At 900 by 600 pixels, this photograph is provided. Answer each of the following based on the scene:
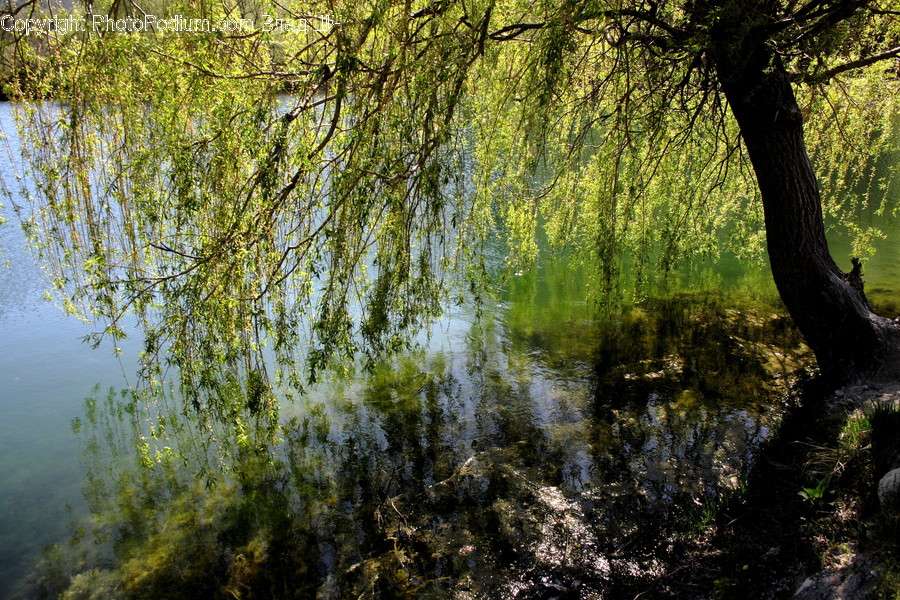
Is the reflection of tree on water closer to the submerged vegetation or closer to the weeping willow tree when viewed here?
the submerged vegetation

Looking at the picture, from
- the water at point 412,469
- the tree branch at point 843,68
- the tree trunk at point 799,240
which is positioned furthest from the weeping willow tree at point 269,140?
the water at point 412,469

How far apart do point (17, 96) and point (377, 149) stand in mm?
1661

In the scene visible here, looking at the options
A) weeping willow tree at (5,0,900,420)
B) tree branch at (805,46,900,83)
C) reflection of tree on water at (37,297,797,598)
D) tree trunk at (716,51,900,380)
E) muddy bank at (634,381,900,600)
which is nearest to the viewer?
muddy bank at (634,381,900,600)

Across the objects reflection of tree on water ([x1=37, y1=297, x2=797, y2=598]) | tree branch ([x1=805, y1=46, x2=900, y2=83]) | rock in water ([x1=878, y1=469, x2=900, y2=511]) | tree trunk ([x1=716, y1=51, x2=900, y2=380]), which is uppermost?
tree branch ([x1=805, y1=46, x2=900, y2=83])

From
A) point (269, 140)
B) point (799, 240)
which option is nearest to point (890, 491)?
point (799, 240)

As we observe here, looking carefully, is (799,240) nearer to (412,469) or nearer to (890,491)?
(890,491)

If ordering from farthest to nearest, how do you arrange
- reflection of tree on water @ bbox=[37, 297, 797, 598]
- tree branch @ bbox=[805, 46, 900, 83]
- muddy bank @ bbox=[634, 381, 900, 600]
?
tree branch @ bbox=[805, 46, 900, 83], reflection of tree on water @ bbox=[37, 297, 797, 598], muddy bank @ bbox=[634, 381, 900, 600]

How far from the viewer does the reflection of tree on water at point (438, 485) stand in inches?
124

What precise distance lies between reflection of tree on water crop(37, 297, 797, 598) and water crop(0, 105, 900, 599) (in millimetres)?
13

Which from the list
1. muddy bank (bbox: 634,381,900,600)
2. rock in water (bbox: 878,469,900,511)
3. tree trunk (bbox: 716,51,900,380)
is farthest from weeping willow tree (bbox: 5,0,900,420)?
rock in water (bbox: 878,469,900,511)

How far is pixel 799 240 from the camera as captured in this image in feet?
13.0

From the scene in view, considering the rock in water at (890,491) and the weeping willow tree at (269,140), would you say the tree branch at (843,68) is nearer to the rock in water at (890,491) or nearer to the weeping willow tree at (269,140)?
the weeping willow tree at (269,140)

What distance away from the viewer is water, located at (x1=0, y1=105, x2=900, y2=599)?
3.20 metres

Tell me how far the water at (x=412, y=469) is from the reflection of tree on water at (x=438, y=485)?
13 mm
